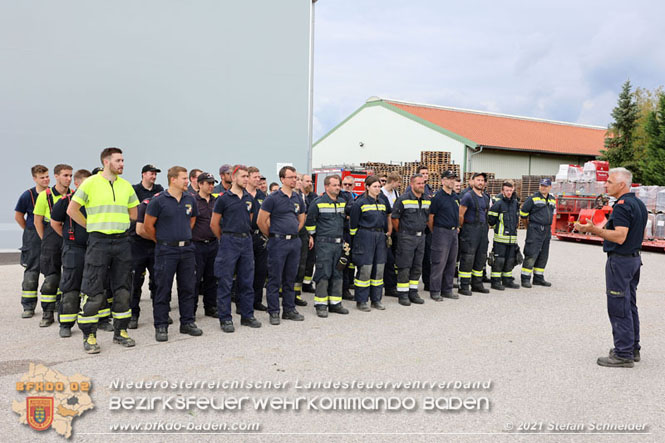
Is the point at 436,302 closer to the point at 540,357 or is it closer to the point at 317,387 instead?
the point at 540,357

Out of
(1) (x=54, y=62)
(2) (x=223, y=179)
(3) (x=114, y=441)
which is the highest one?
(1) (x=54, y=62)

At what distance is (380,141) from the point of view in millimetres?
32062

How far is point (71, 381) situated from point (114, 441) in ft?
3.89

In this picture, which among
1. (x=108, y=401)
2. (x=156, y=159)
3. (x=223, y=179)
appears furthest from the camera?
(x=156, y=159)

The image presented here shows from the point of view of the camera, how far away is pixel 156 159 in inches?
535

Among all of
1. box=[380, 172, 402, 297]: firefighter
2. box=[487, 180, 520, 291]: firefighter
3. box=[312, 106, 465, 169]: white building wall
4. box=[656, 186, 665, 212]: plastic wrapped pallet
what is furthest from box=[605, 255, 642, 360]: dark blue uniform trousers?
box=[312, 106, 465, 169]: white building wall

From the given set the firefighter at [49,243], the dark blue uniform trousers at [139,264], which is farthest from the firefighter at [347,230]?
the firefighter at [49,243]

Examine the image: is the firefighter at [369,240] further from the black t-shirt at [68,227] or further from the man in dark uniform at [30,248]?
the man in dark uniform at [30,248]

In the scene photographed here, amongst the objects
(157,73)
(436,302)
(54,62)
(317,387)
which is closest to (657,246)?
(436,302)

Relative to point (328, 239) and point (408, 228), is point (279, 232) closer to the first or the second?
point (328, 239)

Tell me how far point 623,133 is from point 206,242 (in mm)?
34606

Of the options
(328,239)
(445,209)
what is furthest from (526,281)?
(328,239)

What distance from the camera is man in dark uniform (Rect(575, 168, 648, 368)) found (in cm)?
480

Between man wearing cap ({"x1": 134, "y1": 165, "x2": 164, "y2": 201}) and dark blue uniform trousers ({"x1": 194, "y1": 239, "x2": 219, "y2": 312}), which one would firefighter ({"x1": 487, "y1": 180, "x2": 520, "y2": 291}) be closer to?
dark blue uniform trousers ({"x1": 194, "y1": 239, "x2": 219, "y2": 312})
